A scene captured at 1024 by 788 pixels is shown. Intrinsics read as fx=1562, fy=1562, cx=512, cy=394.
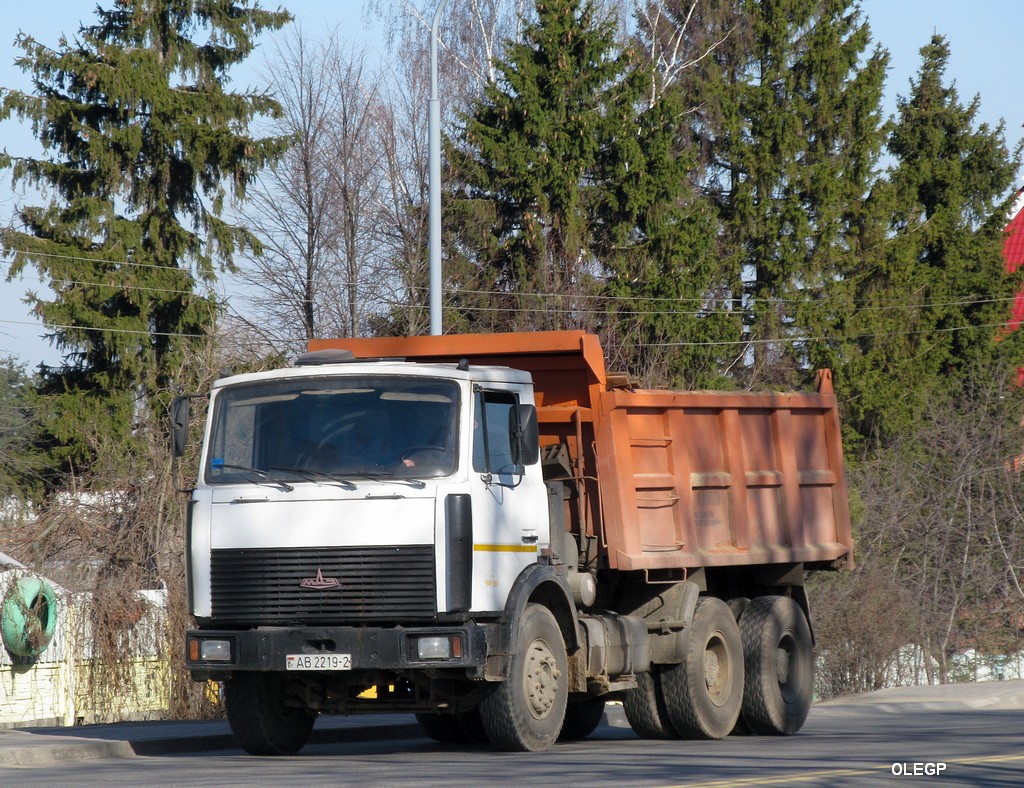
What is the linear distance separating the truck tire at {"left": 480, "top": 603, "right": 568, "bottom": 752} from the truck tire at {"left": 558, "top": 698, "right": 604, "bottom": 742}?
268 centimetres

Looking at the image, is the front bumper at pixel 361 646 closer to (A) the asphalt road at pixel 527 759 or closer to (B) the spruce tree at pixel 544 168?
(A) the asphalt road at pixel 527 759

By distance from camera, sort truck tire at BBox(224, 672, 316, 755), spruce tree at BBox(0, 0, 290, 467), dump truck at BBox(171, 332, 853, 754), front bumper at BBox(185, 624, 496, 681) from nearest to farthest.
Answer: front bumper at BBox(185, 624, 496, 681), dump truck at BBox(171, 332, 853, 754), truck tire at BBox(224, 672, 316, 755), spruce tree at BBox(0, 0, 290, 467)

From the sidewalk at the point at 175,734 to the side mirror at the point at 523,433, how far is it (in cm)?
379

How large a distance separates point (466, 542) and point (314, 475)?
1157 mm

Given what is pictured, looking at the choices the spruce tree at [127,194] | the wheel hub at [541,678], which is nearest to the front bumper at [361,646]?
the wheel hub at [541,678]

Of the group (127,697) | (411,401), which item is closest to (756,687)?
(411,401)

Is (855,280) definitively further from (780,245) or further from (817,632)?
A: (817,632)

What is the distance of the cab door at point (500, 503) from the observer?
10461mm

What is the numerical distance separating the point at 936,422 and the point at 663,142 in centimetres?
797

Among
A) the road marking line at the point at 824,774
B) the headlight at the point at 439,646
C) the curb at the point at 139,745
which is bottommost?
the road marking line at the point at 824,774

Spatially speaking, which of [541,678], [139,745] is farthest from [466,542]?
[139,745]

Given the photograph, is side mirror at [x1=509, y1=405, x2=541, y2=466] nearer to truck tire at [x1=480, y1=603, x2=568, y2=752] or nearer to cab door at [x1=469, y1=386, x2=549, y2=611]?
cab door at [x1=469, y1=386, x2=549, y2=611]

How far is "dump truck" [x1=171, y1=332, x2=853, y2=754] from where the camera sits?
10250 millimetres

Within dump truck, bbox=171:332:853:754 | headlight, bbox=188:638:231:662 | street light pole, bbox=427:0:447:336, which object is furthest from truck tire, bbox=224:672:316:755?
street light pole, bbox=427:0:447:336
